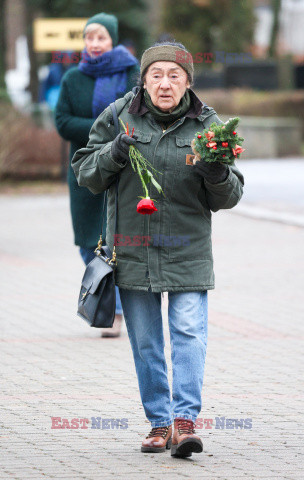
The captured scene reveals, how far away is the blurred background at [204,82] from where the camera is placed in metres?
18.2

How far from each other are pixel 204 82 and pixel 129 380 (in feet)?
80.9

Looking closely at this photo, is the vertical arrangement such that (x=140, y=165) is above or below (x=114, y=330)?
above

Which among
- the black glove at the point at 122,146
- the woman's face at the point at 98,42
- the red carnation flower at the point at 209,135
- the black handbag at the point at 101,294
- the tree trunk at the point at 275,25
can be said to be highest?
the tree trunk at the point at 275,25

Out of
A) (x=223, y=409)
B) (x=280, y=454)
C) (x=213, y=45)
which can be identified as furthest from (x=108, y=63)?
(x=213, y=45)

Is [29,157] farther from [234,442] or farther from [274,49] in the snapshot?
[274,49]

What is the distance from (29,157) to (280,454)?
1468cm

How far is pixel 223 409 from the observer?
17.5 feet

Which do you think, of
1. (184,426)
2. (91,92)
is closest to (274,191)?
(91,92)

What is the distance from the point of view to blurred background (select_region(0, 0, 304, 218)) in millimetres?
18172

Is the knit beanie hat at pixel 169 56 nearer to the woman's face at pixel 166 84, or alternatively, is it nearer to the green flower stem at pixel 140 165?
the woman's face at pixel 166 84

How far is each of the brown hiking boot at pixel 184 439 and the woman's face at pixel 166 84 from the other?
4.34 feet

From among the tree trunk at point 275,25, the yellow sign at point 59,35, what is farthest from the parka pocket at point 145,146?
the tree trunk at point 275,25

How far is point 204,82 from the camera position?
30.0 meters

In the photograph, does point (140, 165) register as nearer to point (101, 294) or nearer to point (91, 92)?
point (101, 294)
